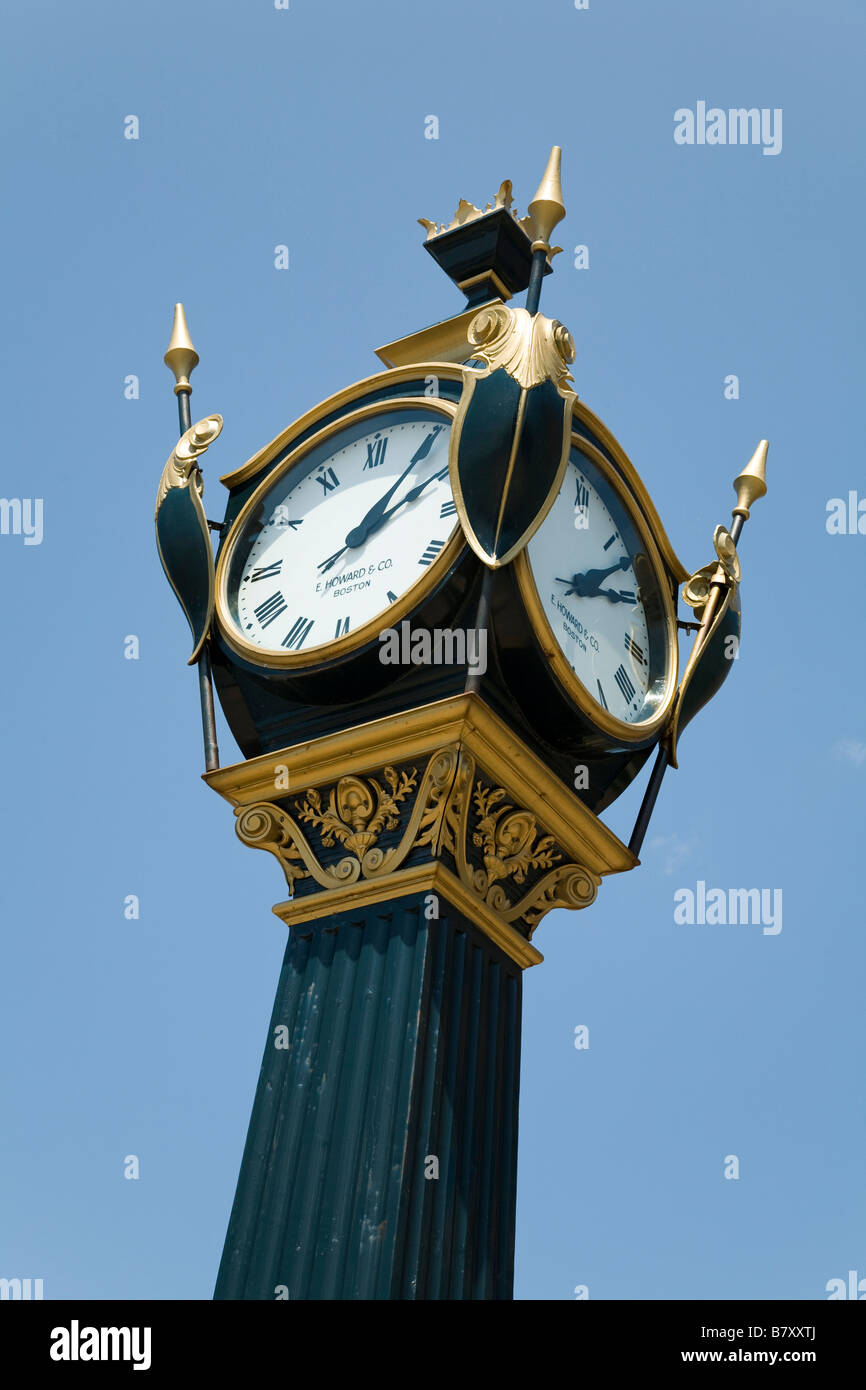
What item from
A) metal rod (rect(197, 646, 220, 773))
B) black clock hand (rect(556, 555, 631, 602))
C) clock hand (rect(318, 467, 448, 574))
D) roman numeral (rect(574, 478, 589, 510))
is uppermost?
roman numeral (rect(574, 478, 589, 510))

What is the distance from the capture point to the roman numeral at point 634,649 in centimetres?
1189

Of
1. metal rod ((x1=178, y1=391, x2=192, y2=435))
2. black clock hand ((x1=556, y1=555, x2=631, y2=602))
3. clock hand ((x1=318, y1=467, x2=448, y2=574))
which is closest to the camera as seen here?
clock hand ((x1=318, y1=467, x2=448, y2=574))

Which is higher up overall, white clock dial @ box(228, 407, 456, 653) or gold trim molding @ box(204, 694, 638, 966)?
white clock dial @ box(228, 407, 456, 653)

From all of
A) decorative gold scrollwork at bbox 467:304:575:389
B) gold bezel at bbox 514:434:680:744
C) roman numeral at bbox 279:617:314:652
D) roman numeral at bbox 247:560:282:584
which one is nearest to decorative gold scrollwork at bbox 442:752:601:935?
gold bezel at bbox 514:434:680:744

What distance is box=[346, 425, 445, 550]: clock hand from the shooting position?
1157cm

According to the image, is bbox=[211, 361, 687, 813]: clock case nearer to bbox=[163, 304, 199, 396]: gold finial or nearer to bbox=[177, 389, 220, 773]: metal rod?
bbox=[177, 389, 220, 773]: metal rod

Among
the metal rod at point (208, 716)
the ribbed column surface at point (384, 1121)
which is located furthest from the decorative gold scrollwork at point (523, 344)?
the ribbed column surface at point (384, 1121)

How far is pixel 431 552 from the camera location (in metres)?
11.2

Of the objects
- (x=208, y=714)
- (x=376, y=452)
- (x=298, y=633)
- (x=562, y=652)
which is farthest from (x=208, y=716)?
(x=562, y=652)

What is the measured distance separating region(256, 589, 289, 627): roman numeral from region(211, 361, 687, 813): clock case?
219 millimetres

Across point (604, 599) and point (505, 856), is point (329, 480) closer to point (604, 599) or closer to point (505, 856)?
point (604, 599)

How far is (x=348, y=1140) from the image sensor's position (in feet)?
33.3

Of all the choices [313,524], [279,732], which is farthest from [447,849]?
[313,524]
